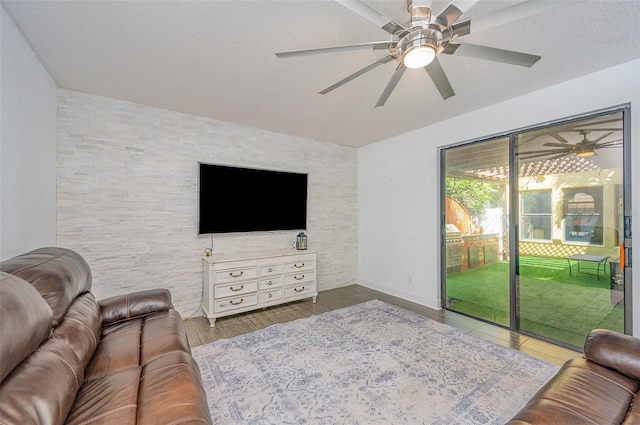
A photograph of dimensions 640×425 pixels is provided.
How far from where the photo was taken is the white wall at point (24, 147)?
65.6 inches

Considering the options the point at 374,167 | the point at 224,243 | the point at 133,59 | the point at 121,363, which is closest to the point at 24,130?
the point at 133,59

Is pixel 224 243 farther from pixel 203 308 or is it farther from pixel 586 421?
pixel 586 421

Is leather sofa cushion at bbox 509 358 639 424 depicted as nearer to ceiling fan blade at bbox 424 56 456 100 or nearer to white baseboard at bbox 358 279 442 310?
ceiling fan blade at bbox 424 56 456 100

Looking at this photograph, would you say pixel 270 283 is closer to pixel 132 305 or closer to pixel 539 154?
pixel 132 305

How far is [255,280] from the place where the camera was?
3.38 m

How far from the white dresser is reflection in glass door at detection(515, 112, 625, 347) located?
2.52 metres

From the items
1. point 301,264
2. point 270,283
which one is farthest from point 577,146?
point 270,283

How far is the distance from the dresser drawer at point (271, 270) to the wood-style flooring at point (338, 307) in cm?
47

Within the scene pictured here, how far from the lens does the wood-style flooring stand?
253cm

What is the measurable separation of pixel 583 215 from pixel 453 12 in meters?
2.42

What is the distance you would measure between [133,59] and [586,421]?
340cm

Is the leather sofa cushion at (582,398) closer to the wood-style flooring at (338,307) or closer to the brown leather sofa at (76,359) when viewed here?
the wood-style flooring at (338,307)

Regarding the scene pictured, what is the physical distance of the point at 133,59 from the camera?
84.1 inches

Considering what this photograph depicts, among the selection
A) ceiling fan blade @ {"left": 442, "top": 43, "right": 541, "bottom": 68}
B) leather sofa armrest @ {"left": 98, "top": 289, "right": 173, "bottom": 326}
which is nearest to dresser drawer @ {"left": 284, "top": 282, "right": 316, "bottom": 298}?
leather sofa armrest @ {"left": 98, "top": 289, "right": 173, "bottom": 326}
